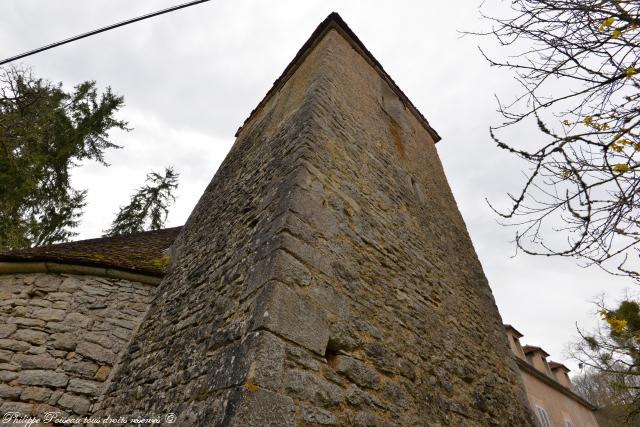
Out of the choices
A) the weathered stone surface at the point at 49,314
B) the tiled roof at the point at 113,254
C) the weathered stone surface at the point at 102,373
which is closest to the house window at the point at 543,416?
the tiled roof at the point at 113,254

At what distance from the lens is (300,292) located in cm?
243

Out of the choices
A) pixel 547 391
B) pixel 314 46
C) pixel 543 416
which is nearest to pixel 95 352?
pixel 314 46

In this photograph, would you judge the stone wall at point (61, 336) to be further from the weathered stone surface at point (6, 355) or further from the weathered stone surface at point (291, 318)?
the weathered stone surface at point (291, 318)

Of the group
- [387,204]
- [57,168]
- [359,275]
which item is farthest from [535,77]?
[57,168]

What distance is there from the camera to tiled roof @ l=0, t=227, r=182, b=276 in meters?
4.54

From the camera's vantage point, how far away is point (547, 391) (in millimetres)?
11320

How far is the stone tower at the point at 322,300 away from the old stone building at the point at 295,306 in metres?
0.02

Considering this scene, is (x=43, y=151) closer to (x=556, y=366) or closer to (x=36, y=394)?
(x=36, y=394)

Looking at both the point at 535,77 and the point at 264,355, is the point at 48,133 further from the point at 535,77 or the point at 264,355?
the point at 535,77

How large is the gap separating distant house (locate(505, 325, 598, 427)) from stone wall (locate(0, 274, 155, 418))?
32.7 feet

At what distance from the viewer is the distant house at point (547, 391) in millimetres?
10203

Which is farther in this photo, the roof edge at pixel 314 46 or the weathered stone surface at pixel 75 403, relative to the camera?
the roof edge at pixel 314 46

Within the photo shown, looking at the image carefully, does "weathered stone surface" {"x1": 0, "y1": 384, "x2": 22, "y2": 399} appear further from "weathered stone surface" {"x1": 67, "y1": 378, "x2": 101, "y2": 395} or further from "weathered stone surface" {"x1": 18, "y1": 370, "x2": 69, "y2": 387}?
"weathered stone surface" {"x1": 67, "y1": 378, "x2": 101, "y2": 395}

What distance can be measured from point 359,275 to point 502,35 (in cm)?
253
